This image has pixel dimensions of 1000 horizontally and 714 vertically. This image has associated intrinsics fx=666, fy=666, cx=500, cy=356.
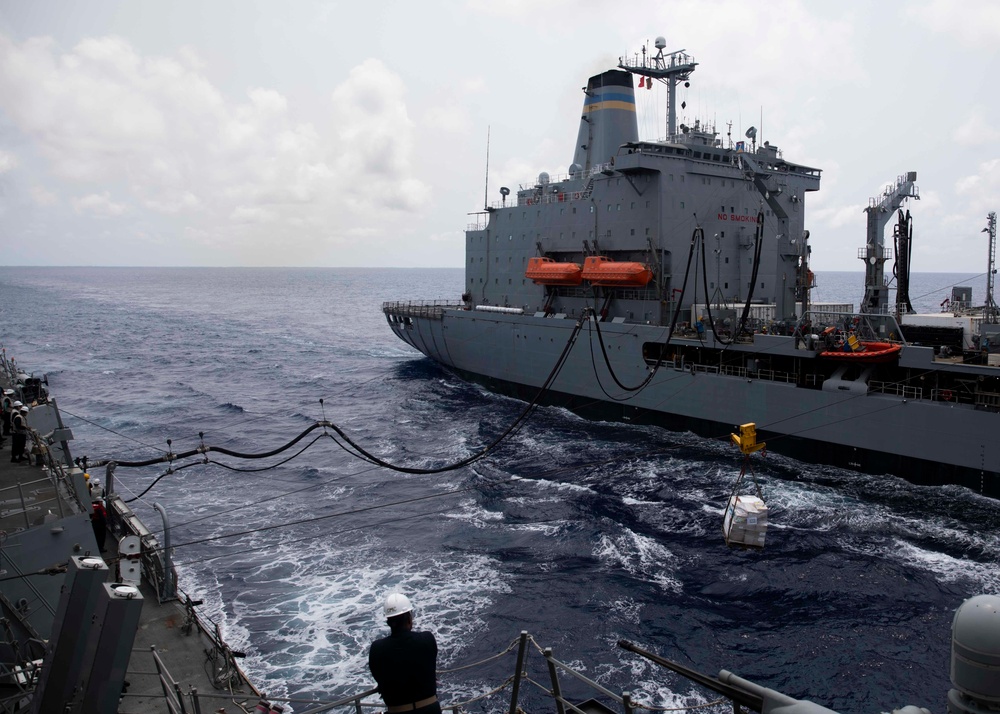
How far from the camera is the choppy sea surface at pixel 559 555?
11258 millimetres

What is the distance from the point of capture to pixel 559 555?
15180 mm

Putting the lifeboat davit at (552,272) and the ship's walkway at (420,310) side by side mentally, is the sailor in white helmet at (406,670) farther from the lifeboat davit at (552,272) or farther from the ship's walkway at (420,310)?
the ship's walkway at (420,310)

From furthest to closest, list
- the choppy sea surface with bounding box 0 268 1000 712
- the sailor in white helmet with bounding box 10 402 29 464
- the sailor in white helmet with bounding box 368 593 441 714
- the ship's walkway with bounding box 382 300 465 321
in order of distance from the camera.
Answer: the ship's walkway with bounding box 382 300 465 321 < the sailor in white helmet with bounding box 10 402 29 464 < the choppy sea surface with bounding box 0 268 1000 712 < the sailor in white helmet with bounding box 368 593 441 714

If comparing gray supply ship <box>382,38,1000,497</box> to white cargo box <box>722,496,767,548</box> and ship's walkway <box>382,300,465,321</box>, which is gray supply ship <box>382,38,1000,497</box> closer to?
ship's walkway <box>382,300,465,321</box>

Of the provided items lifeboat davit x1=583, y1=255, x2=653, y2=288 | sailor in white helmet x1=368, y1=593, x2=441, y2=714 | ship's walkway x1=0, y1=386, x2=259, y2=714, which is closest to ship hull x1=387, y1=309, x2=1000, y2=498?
lifeboat davit x1=583, y1=255, x2=653, y2=288

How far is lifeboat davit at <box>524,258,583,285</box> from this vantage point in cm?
2739

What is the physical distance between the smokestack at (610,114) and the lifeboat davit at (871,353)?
1469 cm

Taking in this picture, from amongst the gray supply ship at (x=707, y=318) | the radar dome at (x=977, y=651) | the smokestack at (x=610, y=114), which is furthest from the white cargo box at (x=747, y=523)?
the smokestack at (x=610, y=114)

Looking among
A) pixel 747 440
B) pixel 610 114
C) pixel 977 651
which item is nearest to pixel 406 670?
pixel 977 651

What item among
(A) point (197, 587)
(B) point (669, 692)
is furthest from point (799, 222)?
(A) point (197, 587)

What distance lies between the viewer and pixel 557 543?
15.8 m

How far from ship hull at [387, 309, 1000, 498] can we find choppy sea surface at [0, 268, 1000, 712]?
62 cm

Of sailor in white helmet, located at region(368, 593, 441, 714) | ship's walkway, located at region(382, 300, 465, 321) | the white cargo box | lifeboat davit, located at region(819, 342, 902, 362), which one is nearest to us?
sailor in white helmet, located at region(368, 593, 441, 714)

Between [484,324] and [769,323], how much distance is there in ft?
43.3
